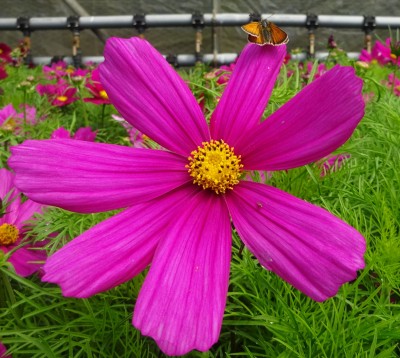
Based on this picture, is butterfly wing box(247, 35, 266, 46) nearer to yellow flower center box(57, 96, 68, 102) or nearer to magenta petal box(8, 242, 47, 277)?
magenta petal box(8, 242, 47, 277)

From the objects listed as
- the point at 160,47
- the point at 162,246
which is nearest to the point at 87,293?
the point at 162,246

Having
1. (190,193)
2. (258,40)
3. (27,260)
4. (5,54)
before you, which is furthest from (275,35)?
(5,54)

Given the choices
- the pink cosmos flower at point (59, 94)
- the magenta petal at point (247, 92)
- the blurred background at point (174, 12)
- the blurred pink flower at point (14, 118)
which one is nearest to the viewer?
the magenta petal at point (247, 92)

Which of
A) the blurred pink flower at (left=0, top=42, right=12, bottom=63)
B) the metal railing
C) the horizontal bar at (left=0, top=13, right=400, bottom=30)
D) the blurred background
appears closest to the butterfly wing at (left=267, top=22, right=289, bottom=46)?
the blurred pink flower at (left=0, top=42, right=12, bottom=63)

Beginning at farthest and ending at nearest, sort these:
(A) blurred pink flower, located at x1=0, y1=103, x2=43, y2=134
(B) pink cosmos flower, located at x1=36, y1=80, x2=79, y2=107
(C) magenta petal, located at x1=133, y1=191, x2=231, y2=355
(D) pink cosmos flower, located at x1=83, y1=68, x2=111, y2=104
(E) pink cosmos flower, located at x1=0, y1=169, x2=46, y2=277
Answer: (B) pink cosmos flower, located at x1=36, y1=80, x2=79, y2=107
(D) pink cosmos flower, located at x1=83, y1=68, x2=111, y2=104
(A) blurred pink flower, located at x1=0, y1=103, x2=43, y2=134
(E) pink cosmos flower, located at x1=0, y1=169, x2=46, y2=277
(C) magenta petal, located at x1=133, y1=191, x2=231, y2=355

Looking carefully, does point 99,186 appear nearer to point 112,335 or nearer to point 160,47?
point 112,335

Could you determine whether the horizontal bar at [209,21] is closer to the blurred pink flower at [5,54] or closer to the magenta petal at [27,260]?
the blurred pink flower at [5,54]

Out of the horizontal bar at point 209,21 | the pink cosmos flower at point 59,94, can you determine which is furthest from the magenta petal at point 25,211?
the horizontal bar at point 209,21
